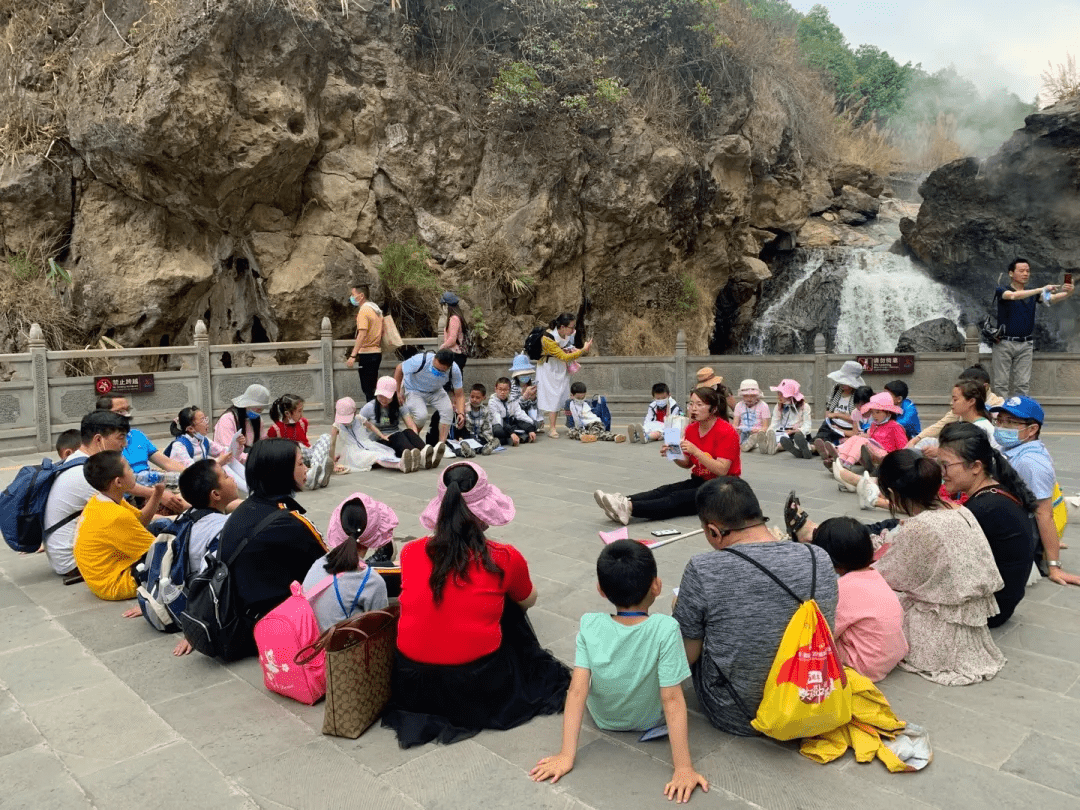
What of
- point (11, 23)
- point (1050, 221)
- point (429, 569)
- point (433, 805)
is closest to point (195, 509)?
point (429, 569)

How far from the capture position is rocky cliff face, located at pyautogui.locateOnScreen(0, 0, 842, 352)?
1405cm

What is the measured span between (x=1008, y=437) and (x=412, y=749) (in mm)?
4134

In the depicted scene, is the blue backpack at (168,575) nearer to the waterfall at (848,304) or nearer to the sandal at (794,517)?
the sandal at (794,517)

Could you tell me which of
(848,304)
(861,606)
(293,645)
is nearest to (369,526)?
(293,645)

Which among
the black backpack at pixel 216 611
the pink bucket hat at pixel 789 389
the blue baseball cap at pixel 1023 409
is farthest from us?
the pink bucket hat at pixel 789 389

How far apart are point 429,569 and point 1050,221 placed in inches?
848

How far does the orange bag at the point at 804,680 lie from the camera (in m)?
2.86

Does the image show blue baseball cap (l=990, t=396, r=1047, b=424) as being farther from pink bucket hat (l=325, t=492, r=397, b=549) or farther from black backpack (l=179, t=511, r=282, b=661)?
black backpack (l=179, t=511, r=282, b=661)

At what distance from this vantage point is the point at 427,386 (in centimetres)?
1011

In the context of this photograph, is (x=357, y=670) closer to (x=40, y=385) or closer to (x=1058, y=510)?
(x=1058, y=510)

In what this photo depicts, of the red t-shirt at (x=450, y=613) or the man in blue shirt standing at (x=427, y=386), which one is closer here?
the red t-shirt at (x=450, y=613)

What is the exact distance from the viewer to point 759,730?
3.04m

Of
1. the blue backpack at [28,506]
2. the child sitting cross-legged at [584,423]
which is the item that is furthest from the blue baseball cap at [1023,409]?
the child sitting cross-legged at [584,423]

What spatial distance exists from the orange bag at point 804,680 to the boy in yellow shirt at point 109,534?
3879 millimetres
